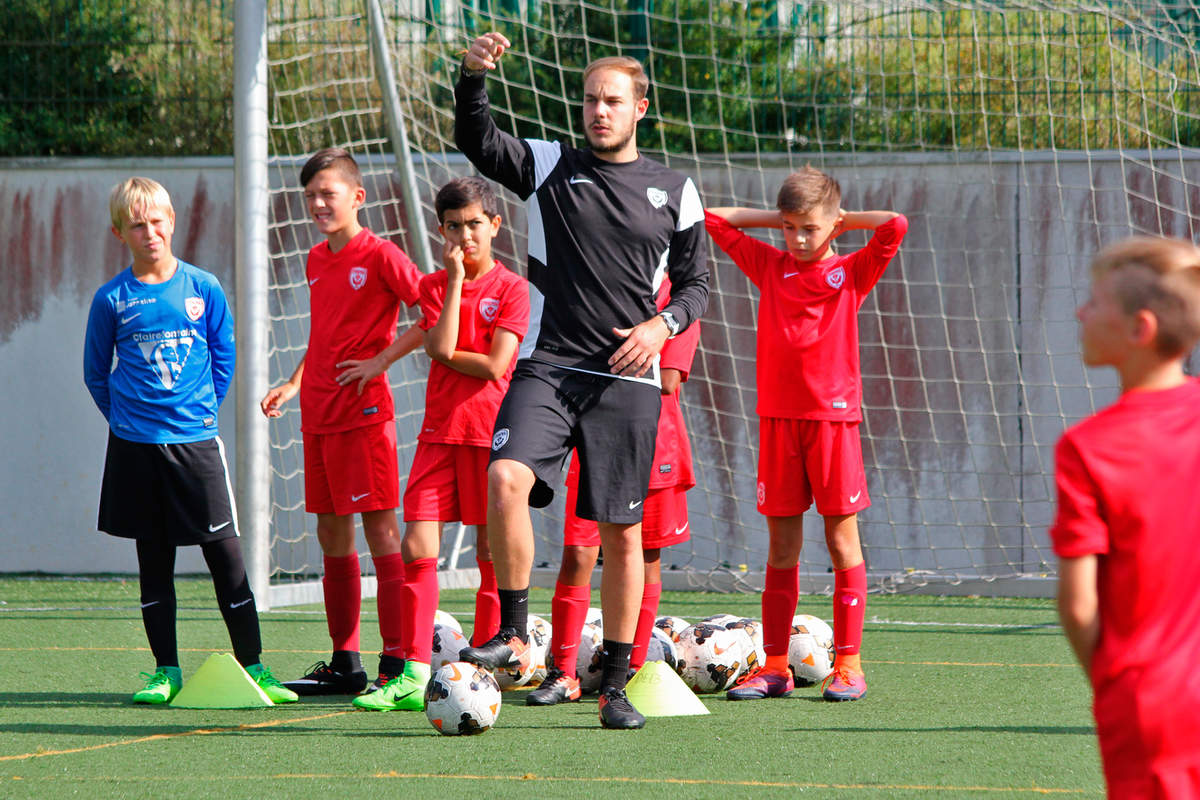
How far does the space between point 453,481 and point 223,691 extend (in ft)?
3.30

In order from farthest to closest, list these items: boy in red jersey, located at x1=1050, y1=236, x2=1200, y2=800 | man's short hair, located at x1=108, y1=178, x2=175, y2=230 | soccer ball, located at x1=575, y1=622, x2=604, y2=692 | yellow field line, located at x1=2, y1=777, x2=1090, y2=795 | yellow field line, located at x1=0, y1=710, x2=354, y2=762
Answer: soccer ball, located at x1=575, y1=622, x2=604, y2=692 < man's short hair, located at x1=108, y1=178, x2=175, y2=230 < yellow field line, located at x1=0, y1=710, x2=354, y2=762 < yellow field line, located at x1=2, y1=777, x2=1090, y2=795 < boy in red jersey, located at x1=1050, y1=236, x2=1200, y2=800

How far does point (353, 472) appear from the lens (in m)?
4.72

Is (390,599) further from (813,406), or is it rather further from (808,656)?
(813,406)

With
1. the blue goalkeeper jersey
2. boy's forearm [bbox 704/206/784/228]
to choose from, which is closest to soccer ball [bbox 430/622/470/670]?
the blue goalkeeper jersey

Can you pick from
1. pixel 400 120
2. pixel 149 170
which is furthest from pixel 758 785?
pixel 149 170

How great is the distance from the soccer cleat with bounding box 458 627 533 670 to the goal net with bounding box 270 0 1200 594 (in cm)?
423

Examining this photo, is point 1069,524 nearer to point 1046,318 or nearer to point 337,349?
point 337,349

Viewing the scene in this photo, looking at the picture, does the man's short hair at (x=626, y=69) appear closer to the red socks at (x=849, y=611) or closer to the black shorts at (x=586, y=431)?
the black shorts at (x=586, y=431)

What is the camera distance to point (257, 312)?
6602 millimetres

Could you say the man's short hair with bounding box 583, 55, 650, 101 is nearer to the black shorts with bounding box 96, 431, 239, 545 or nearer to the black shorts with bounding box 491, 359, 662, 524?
the black shorts with bounding box 491, 359, 662, 524

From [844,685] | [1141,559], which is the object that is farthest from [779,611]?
[1141,559]

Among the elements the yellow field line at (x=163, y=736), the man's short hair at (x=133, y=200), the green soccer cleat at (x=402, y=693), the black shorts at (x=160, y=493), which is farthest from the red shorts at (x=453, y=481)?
the man's short hair at (x=133, y=200)

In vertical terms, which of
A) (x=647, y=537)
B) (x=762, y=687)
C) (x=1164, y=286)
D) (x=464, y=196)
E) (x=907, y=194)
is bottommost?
(x=762, y=687)

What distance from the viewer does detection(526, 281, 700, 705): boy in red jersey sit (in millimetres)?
4359
